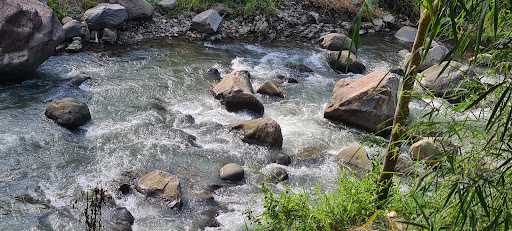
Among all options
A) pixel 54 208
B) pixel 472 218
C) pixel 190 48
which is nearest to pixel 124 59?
pixel 190 48

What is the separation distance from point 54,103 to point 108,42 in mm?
3572

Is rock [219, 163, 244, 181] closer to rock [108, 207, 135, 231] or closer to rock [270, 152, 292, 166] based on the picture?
rock [270, 152, 292, 166]

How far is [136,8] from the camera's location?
40.1ft

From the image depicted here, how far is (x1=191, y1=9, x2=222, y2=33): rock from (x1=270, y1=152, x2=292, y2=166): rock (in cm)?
570

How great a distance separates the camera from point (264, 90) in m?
9.62

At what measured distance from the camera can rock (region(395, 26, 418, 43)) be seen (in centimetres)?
1373

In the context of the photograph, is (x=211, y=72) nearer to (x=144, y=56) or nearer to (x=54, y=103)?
(x=144, y=56)

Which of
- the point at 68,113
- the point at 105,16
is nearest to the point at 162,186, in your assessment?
the point at 68,113

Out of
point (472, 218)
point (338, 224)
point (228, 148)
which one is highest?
point (472, 218)

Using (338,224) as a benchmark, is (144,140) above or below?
below

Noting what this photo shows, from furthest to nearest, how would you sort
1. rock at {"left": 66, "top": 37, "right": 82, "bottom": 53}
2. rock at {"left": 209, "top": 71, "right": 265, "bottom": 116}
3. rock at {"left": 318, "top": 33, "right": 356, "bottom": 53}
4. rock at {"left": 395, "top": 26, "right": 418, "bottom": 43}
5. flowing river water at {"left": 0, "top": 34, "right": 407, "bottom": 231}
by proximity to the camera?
rock at {"left": 395, "top": 26, "right": 418, "bottom": 43} → rock at {"left": 318, "top": 33, "right": 356, "bottom": 53} → rock at {"left": 66, "top": 37, "right": 82, "bottom": 53} → rock at {"left": 209, "top": 71, "right": 265, "bottom": 116} → flowing river water at {"left": 0, "top": 34, "right": 407, "bottom": 231}

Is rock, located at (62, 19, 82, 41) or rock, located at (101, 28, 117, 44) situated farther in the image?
rock, located at (101, 28, 117, 44)

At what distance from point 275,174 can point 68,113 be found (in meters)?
3.13

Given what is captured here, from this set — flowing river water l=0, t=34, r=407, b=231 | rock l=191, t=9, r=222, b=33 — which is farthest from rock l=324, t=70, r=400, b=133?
rock l=191, t=9, r=222, b=33
